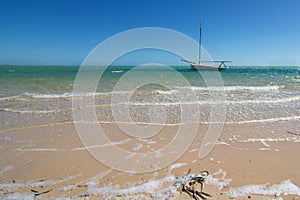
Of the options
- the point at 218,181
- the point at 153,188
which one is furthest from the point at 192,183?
the point at 153,188

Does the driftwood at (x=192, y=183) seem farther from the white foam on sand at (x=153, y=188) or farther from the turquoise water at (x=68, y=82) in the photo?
the turquoise water at (x=68, y=82)

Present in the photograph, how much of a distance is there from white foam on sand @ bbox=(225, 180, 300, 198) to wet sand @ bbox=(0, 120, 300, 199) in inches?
0.5

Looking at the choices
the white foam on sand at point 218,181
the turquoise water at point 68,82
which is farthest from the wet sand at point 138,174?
the turquoise water at point 68,82

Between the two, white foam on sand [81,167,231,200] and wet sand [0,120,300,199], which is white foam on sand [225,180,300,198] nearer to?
wet sand [0,120,300,199]

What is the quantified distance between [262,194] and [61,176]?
2.90m

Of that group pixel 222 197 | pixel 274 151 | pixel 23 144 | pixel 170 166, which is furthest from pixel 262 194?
pixel 23 144

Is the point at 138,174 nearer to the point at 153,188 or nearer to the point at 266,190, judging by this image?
the point at 153,188

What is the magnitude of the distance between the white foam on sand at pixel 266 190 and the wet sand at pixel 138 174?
13 millimetres

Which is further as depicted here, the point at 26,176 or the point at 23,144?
the point at 23,144

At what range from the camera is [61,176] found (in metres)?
2.90

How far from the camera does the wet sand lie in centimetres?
254

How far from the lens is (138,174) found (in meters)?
2.98

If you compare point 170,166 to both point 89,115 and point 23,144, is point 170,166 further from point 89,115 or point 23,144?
point 89,115

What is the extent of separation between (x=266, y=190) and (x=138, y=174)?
1.83m
